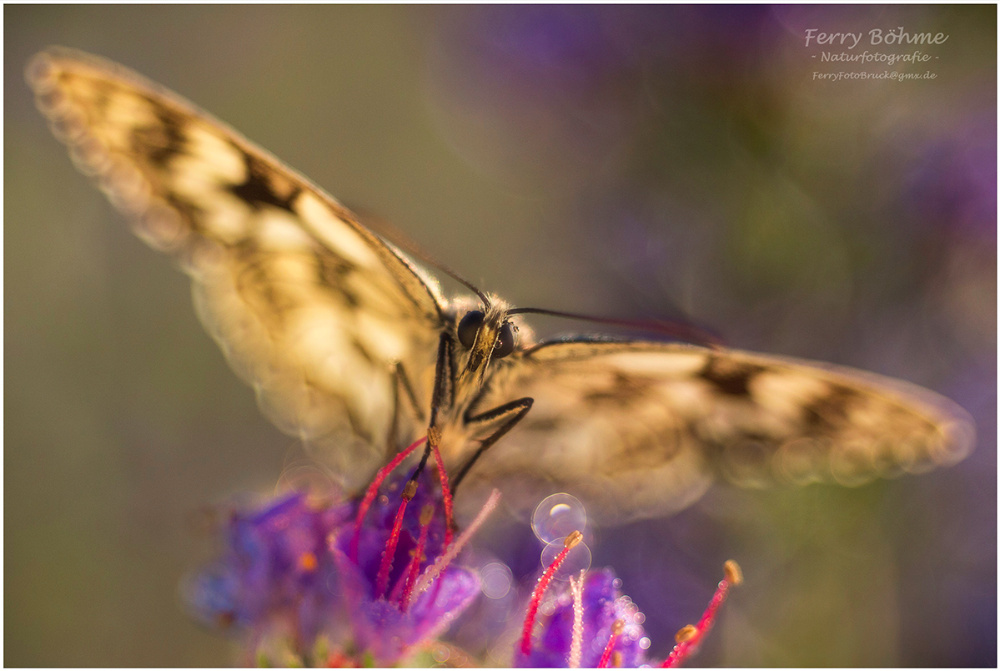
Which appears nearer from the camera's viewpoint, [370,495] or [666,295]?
[370,495]

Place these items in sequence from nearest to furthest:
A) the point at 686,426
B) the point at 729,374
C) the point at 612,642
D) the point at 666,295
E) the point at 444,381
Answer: the point at 612,642
the point at 444,381
the point at 729,374
the point at 686,426
the point at 666,295

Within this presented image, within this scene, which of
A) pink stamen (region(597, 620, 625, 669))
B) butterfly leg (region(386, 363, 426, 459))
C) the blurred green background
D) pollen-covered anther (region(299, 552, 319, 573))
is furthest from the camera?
the blurred green background

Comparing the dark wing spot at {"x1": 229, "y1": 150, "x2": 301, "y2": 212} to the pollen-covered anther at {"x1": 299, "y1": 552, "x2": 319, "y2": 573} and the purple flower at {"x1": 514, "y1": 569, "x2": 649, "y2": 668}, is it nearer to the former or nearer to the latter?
the pollen-covered anther at {"x1": 299, "y1": 552, "x2": 319, "y2": 573}

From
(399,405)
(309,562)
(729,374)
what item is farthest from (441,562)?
(729,374)

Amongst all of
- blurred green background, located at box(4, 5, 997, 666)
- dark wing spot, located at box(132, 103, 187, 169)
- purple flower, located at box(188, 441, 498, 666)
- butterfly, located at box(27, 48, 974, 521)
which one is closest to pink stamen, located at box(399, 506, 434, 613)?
purple flower, located at box(188, 441, 498, 666)

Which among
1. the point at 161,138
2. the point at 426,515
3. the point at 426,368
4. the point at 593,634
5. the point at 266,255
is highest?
the point at 161,138

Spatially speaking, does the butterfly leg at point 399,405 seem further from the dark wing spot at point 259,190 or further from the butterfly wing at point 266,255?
the dark wing spot at point 259,190

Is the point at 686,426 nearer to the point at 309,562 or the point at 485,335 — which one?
the point at 485,335
